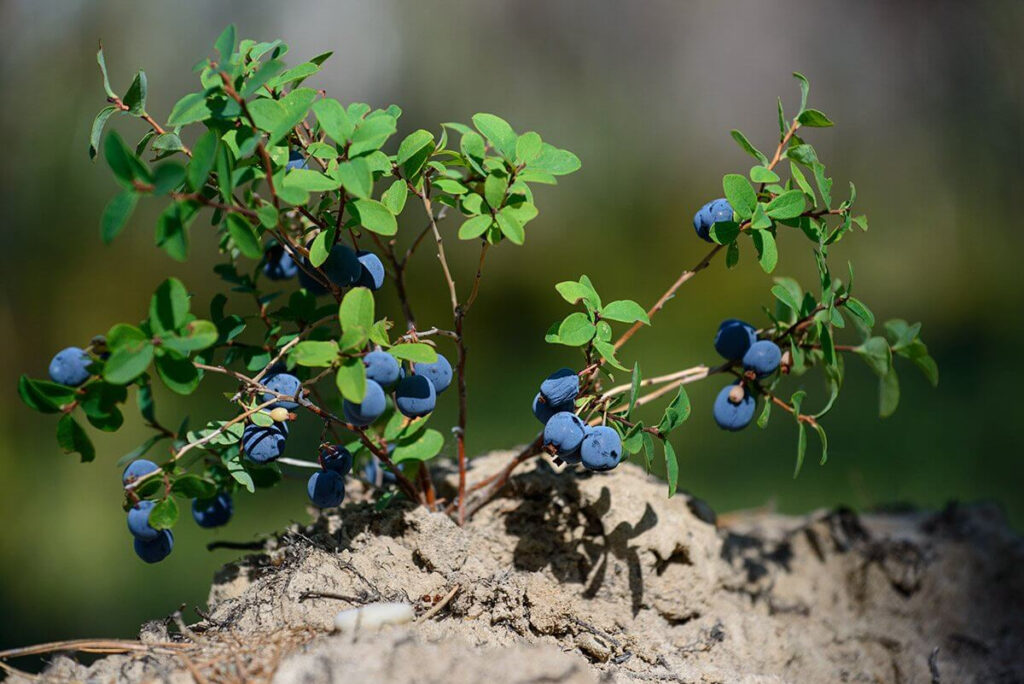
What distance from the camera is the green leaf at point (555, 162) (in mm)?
1146

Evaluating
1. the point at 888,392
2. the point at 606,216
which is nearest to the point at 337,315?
the point at 888,392

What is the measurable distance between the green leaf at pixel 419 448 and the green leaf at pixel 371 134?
45 cm

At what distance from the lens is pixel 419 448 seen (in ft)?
4.27

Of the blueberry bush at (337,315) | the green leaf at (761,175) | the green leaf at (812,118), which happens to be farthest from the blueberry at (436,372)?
the green leaf at (812,118)

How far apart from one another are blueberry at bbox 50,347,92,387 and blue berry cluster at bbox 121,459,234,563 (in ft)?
0.49

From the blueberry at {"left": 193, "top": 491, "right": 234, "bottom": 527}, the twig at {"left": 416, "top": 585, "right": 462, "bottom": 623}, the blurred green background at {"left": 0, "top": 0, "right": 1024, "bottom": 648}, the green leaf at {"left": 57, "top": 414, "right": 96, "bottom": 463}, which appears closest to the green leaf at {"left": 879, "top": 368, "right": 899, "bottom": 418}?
the twig at {"left": 416, "top": 585, "right": 462, "bottom": 623}

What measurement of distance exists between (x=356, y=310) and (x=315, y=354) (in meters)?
0.07

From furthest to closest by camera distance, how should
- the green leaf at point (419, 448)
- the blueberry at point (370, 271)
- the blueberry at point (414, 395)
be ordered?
the green leaf at point (419, 448) → the blueberry at point (370, 271) → the blueberry at point (414, 395)

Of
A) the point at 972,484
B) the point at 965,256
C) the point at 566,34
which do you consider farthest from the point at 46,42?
the point at 965,256

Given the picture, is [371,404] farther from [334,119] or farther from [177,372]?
[334,119]

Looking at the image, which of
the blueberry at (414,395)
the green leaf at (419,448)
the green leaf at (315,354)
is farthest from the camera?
the green leaf at (419,448)

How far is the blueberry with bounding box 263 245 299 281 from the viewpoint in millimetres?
1367

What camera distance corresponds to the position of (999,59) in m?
5.00

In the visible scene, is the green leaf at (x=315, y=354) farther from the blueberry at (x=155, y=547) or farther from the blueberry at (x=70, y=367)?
the blueberry at (x=155, y=547)
